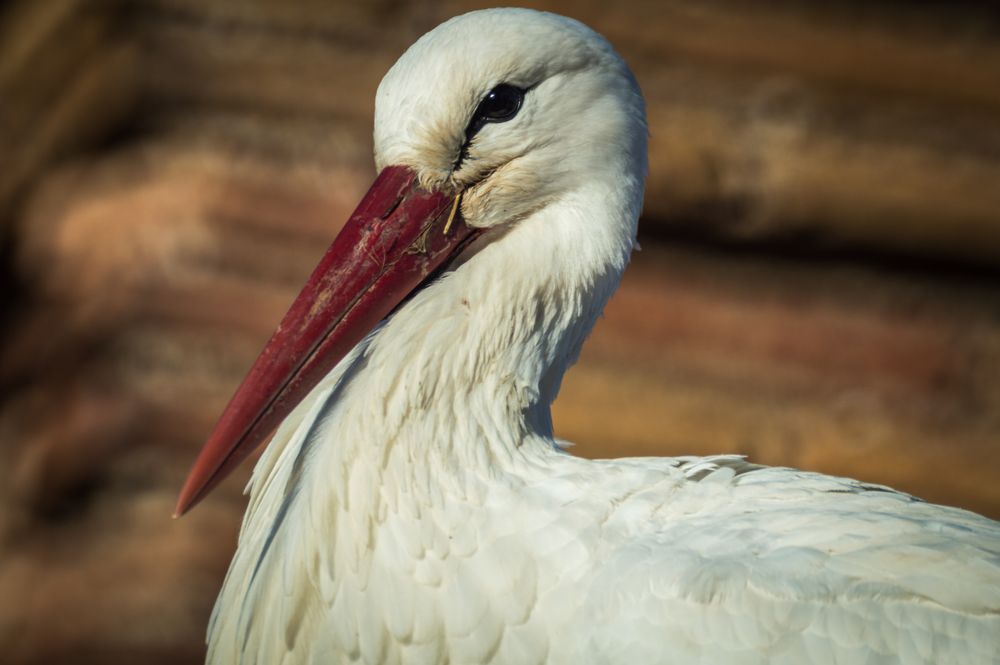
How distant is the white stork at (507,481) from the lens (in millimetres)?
1003

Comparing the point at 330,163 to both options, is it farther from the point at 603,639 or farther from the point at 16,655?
the point at 603,639

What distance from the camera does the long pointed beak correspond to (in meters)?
1.11

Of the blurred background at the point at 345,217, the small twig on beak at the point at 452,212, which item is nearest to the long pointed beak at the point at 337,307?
the small twig on beak at the point at 452,212

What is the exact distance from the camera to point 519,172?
1178 mm

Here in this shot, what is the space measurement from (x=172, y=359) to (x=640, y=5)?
131cm

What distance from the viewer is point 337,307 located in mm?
1134

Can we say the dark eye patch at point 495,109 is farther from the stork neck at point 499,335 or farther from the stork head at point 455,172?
the stork neck at point 499,335

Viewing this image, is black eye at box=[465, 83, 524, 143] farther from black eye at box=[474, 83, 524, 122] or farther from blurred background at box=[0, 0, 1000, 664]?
blurred background at box=[0, 0, 1000, 664]

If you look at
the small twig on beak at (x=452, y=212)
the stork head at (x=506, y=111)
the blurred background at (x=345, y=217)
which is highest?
the stork head at (x=506, y=111)

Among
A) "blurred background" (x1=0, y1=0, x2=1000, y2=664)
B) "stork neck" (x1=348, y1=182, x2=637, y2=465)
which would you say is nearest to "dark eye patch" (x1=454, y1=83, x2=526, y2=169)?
"stork neck" (x1=348, y1=182, x2=637, y2=465)

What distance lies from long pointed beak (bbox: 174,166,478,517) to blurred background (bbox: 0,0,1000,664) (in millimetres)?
1269

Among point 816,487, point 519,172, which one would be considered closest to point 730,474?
point 816,487

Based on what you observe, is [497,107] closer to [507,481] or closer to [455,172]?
[455,172]

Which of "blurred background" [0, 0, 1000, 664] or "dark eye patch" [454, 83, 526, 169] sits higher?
"dark eye patch" [454, 83, 526, 169]
